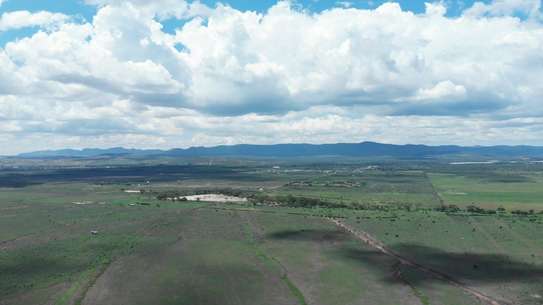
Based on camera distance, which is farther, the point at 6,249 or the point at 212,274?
the point at 6,249

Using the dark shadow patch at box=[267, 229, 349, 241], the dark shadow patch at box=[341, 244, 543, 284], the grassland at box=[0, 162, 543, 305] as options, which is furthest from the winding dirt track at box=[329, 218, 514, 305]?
the dark shadow patch at box=[267, 229, 349, 241]

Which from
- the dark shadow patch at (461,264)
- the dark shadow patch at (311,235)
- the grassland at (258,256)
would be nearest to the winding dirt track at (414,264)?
the dark shadow patch at (461,264)

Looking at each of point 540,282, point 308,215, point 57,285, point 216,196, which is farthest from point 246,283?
point 216,196

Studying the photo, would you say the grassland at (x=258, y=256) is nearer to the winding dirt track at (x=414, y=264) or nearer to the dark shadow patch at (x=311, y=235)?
the dark shadow patch at (x=311, y=235)

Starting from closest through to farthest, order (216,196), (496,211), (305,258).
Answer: (305,258)
(496,211)
(216,196)

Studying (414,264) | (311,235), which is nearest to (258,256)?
(311,235)

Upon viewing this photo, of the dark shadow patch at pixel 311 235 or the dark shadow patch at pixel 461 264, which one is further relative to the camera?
the dark shadow patch at pixel 311 235

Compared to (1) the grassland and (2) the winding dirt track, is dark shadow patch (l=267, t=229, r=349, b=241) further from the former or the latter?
(2) the winding dirt track

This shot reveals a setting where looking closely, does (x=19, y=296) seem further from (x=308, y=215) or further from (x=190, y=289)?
(x=308, y=215)
